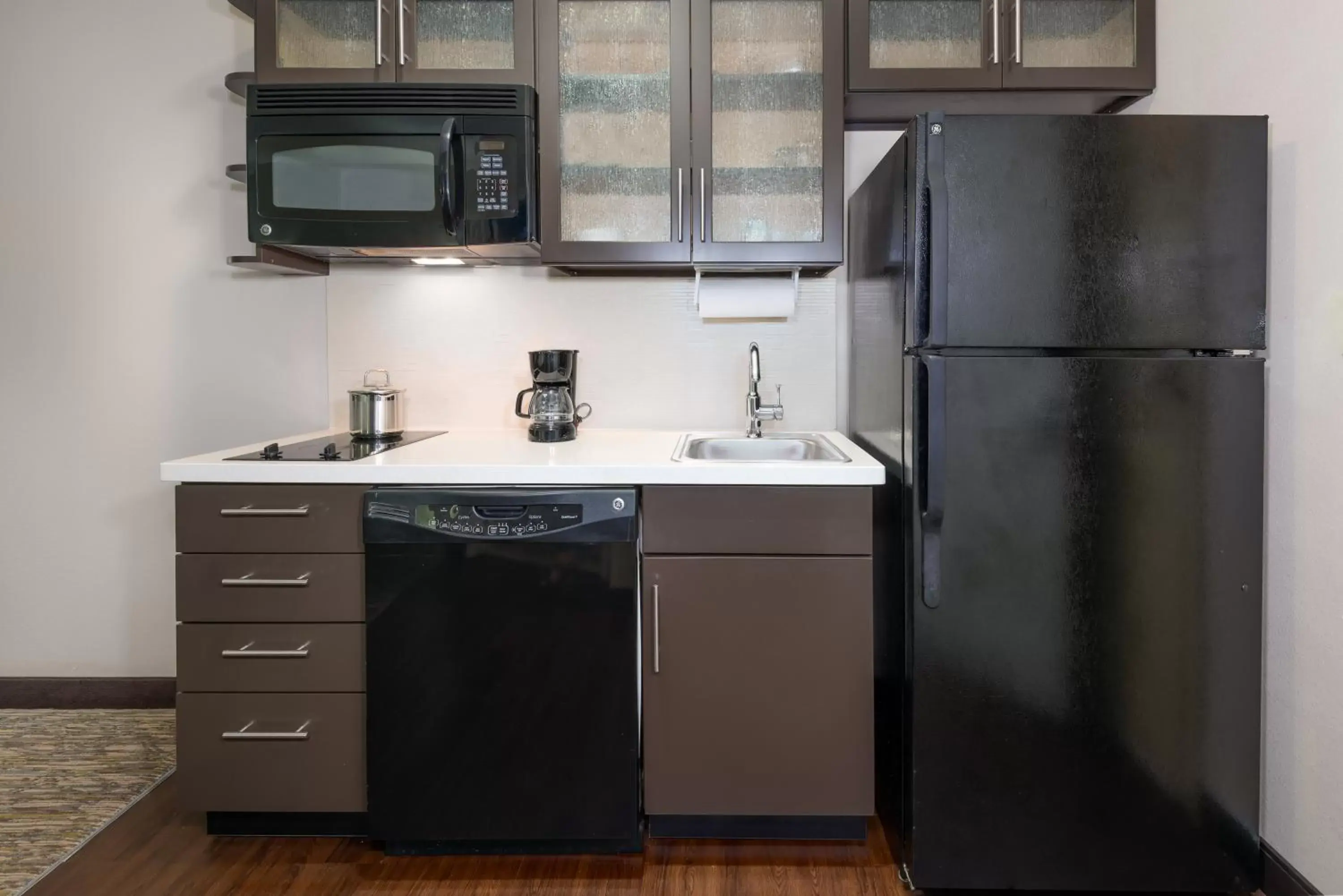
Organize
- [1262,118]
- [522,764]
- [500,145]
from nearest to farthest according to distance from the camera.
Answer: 1. [1262,118]
2. [522,764]
3. [500,145]

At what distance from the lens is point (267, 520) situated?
174cm

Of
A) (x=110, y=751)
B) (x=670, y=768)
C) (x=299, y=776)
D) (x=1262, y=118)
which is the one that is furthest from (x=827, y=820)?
(x=110, y=751)

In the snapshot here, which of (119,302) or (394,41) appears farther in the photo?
(119,302)

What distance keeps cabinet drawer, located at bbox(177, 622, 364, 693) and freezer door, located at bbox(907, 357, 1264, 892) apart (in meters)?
1.23

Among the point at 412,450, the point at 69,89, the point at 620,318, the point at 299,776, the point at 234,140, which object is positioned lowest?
the point at 299,776

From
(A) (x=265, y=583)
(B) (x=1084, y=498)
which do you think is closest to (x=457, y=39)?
(A) (x=265, y=583)

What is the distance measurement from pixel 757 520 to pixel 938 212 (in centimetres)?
73

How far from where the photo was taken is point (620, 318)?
2385mm

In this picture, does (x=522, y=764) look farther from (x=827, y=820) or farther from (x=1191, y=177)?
(x=1191, y=177)

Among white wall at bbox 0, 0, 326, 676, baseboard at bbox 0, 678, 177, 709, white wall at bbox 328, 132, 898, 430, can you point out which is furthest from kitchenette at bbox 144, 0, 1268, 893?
baseboard at bbox 0, 678, 177, 709

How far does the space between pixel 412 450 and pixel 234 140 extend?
1.27m

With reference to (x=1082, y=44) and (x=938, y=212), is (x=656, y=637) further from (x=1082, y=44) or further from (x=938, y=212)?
(x=1082, y=44)

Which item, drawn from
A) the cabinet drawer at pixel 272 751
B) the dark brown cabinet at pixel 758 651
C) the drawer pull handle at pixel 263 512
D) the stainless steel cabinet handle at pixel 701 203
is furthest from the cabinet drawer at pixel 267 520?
the stainless steel cabinet handle at pixel 701 203

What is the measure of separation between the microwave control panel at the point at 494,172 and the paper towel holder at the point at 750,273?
526 mm
